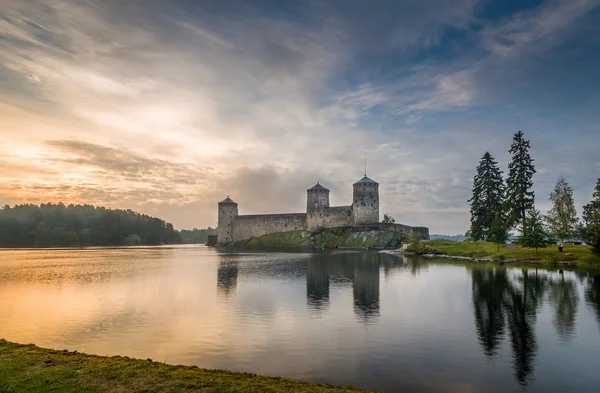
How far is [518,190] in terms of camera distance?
159 feet

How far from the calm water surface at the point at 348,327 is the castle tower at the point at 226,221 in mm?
80123

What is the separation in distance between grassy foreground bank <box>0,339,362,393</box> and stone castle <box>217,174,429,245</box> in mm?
77295

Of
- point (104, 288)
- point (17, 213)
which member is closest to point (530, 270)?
point (104, 288)

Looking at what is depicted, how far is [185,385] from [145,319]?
8.61 metres

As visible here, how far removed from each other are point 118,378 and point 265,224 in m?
94.4

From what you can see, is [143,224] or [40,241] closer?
[40,241]

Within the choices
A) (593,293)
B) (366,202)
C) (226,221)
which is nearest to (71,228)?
(226,221)

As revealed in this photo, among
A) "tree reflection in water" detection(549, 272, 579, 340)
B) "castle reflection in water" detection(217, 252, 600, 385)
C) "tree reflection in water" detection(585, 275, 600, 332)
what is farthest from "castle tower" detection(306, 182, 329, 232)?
"tree reflection in water" detection(549, 272, 579, 340)

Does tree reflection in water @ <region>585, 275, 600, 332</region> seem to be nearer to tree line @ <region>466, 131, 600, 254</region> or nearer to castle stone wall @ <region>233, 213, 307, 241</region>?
tree line @ <region>466, 131, 600, 254</region>

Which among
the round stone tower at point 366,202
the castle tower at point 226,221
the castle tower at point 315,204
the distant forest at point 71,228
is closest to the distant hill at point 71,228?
the distant forest at point 71,228

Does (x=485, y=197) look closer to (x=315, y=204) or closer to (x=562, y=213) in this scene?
(x=562, y=213)

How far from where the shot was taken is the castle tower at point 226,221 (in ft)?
349

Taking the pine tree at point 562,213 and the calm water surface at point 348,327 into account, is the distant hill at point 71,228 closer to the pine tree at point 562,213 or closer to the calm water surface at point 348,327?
the calm water surface at point 348,327

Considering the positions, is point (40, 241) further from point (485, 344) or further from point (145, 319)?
point (485, 344)
